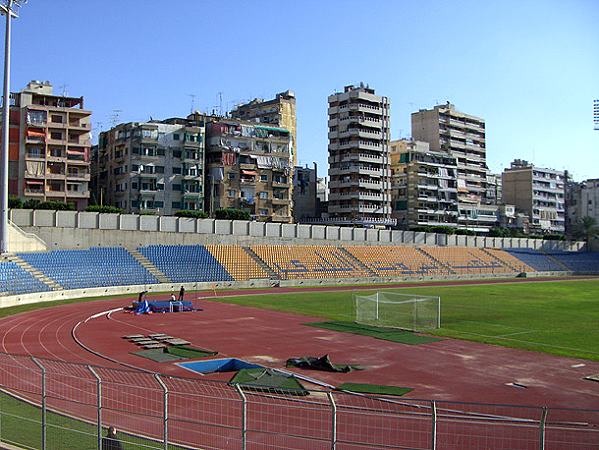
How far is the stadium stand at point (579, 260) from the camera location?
345 feet

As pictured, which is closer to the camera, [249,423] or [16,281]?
[249,423]

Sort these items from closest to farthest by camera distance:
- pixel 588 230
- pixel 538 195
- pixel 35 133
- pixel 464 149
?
pixel 35 133, pixel 588 230, pixel 464 149, pixel 538 195

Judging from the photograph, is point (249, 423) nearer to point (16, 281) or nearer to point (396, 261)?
point (16, 281)

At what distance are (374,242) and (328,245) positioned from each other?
9.29 m

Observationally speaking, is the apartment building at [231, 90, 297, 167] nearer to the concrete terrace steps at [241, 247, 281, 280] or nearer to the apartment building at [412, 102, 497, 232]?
the apartment building at [412, 102, 497, 232]

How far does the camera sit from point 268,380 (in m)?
19.1

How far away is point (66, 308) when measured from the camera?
40594 mm

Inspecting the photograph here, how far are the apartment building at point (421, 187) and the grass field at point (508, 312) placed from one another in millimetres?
54490

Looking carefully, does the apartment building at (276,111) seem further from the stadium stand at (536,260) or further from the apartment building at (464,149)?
the stadium stand at (536,260)

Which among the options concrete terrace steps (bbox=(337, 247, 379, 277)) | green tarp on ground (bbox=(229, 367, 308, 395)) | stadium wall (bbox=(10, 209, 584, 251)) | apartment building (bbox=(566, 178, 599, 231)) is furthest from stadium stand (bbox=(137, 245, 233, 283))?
apartment building (bbox=(566, 178, 599, 231))

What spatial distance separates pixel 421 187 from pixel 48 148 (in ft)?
229

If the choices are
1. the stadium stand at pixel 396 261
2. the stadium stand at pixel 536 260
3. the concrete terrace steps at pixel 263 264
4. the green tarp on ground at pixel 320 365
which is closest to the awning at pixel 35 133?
the concrete terrace steps at pixel 263 264

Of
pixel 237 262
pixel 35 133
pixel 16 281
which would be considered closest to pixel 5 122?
pixel 16 281

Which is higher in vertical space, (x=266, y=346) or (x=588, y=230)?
(x=588, y=230)
